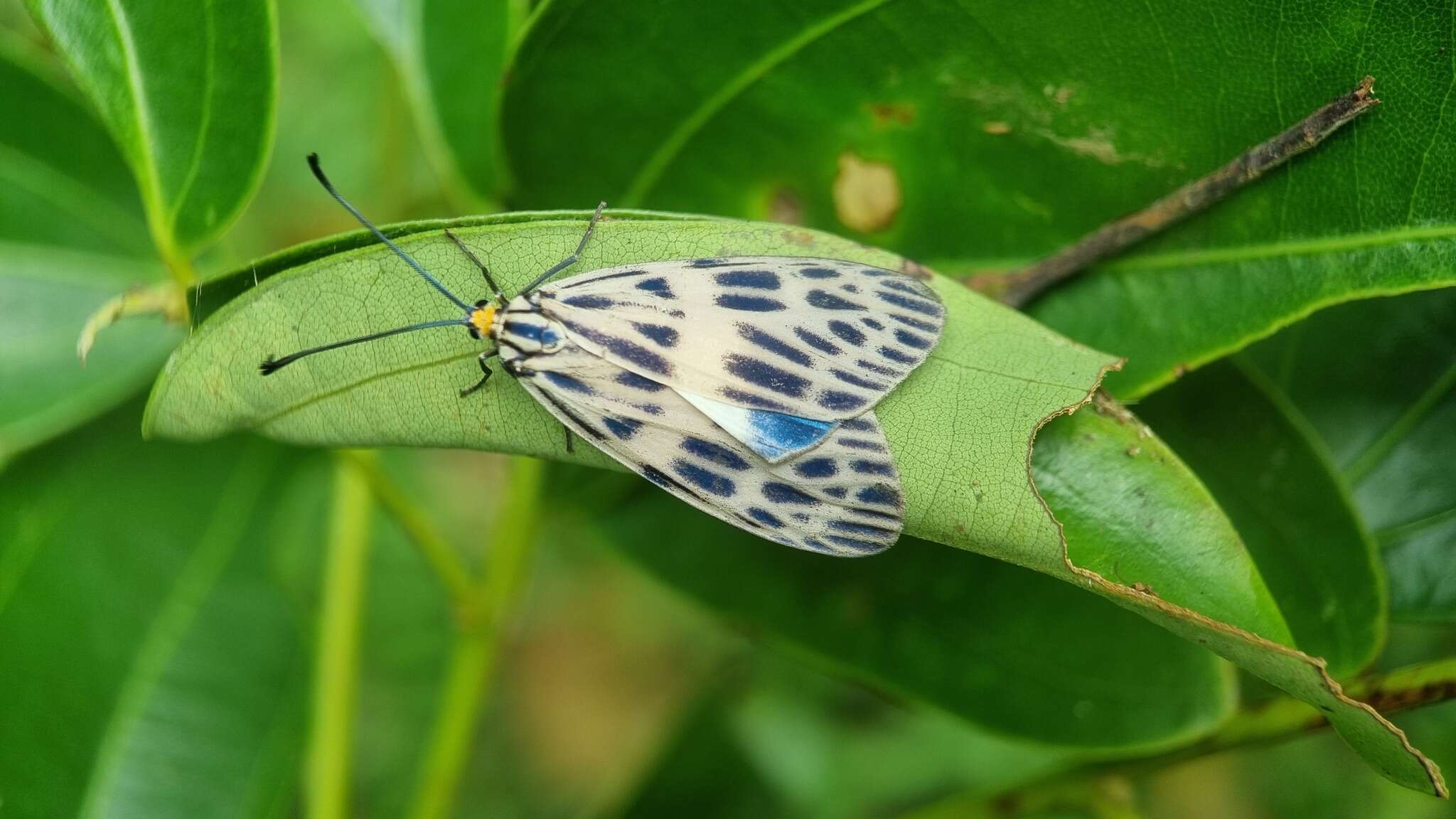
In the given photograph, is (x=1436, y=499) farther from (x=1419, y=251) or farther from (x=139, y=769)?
(x=139, y=769)

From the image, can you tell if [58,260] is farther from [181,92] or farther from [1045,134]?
[1045,134]

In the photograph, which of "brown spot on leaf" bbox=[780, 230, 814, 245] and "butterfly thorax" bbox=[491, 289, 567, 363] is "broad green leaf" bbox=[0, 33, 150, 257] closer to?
"butterfly thorax" bbox=[491, 289, 567, 363]

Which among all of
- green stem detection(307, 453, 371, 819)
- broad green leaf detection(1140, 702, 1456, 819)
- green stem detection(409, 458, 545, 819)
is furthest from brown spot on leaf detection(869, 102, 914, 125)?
broad green leaf detection(1140, 702, 1456, 819)

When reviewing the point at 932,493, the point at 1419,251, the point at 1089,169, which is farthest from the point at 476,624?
the point at 1419,251

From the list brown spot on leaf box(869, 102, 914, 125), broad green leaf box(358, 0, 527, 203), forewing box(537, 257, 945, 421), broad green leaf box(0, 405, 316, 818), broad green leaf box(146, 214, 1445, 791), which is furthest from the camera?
broad green leaf box(0, 405, 316, 818)

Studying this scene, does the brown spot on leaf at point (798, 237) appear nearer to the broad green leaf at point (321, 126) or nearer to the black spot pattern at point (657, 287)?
the black spot pattern at point (657, 287)

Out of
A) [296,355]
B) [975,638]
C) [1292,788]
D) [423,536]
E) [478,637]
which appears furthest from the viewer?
[1292,788]

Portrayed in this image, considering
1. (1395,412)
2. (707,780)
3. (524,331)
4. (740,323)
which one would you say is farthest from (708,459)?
(707,780)

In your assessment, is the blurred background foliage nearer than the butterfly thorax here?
Yes
